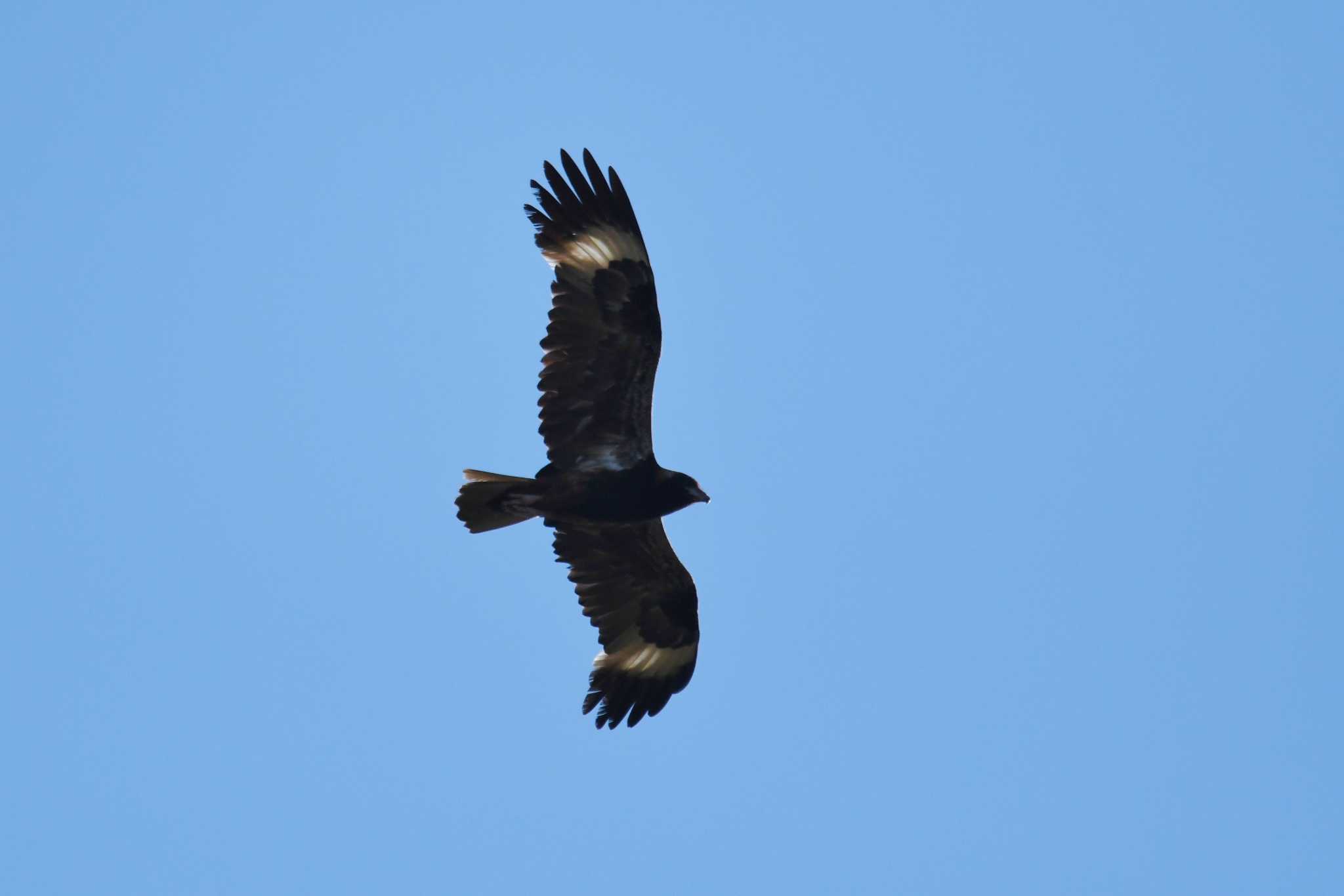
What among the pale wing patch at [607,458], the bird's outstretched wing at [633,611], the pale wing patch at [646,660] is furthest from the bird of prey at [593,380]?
the pale wing patch at [646,660]

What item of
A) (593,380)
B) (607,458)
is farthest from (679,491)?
(593,380)

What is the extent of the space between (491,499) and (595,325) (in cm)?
172

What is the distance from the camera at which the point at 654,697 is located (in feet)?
54.7

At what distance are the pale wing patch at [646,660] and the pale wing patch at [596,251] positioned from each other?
3.64 metres

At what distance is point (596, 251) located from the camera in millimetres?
15352

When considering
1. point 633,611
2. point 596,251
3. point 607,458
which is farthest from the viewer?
point 633,611

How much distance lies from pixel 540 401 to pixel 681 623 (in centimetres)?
269

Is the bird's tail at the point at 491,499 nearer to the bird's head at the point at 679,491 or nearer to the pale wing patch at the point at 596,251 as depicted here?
the bird's head at the point at 679,491

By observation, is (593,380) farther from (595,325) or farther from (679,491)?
(679,491)

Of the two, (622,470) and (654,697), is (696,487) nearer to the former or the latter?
(622,470)

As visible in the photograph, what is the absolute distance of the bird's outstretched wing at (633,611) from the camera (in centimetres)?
1653

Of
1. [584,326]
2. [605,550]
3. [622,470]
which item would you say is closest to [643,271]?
[584,326]

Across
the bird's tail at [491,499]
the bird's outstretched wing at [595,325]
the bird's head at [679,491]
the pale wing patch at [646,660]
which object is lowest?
the pale wing patch at [646,660]

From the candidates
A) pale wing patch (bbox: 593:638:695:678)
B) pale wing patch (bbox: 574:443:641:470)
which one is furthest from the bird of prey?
pale wing patch (bbox: 593:638:695:678)
